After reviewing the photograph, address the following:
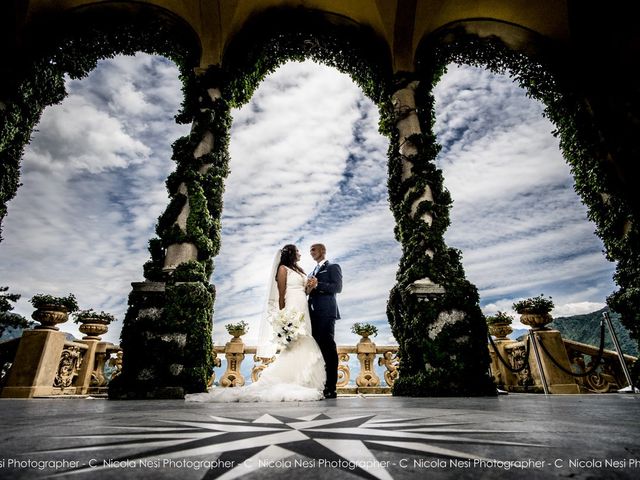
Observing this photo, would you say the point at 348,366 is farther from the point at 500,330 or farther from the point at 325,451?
the point at 325,451

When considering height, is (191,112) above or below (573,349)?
above

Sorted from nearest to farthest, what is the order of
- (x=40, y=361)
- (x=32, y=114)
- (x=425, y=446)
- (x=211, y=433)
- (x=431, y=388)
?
1. (x=425, y=446)
2. (x=211, y=433)
3. (x=431, y=388)
4. (x=40, y=361)
5. (x=32, y=114)

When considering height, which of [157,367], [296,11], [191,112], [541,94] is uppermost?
[296,11]

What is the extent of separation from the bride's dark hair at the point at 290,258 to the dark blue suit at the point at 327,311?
0.42m

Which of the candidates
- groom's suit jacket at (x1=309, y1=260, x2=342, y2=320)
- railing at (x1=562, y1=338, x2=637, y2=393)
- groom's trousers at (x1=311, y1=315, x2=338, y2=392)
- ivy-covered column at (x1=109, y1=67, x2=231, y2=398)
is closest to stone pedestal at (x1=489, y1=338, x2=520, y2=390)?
railing at (x1=562, y1=338, x2=637, y2=393)

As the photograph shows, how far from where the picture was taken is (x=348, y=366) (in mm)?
7672

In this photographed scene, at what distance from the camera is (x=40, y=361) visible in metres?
5.76

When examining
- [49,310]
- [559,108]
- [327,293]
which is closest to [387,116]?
[559,108]

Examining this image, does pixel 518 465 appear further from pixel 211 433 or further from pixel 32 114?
pixel 32 114

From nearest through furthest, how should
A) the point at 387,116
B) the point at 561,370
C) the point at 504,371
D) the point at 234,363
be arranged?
the point at 561,370, the point at 387,116, the point at 504,371, the point at 234,363

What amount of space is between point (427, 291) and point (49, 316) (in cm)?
727

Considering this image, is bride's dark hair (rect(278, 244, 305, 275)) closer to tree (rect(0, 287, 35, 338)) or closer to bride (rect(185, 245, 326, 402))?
bride (rect(185, 245, 326, 402))

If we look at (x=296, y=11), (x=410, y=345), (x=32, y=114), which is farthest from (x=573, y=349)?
(x=32, y=114)

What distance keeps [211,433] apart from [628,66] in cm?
975
